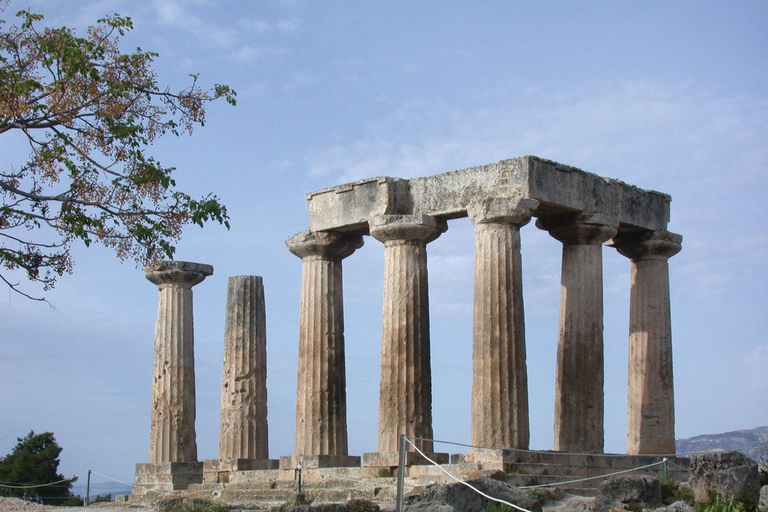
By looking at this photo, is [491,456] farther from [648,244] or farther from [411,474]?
[648,244]

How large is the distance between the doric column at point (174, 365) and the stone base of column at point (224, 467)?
6.97ft

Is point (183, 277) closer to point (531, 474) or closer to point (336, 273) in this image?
point (336, 273)

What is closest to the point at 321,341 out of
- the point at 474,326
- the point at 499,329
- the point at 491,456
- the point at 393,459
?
the point at 393,459

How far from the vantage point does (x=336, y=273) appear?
35219mm

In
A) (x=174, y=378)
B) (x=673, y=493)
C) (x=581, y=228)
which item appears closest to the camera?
(x=673, y=493)

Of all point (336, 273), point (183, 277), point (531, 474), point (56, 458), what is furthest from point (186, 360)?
point (56, 458)

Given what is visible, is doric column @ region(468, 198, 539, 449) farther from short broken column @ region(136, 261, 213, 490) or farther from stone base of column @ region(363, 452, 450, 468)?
short broken column @ region(136, 261, 213, 490)

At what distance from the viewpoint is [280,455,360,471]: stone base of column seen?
110 ft

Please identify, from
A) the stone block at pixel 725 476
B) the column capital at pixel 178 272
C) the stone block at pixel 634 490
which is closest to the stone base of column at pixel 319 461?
the column capital at pixel 178 272

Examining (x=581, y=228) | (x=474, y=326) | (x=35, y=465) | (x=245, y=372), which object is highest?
(x=581, y=228)

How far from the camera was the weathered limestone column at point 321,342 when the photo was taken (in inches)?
1366

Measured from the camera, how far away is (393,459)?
3083cm

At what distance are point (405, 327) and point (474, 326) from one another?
6.70 ft

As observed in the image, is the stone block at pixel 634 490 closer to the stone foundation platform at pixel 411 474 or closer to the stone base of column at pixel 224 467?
the stone foundation platform at pixel 411 474
